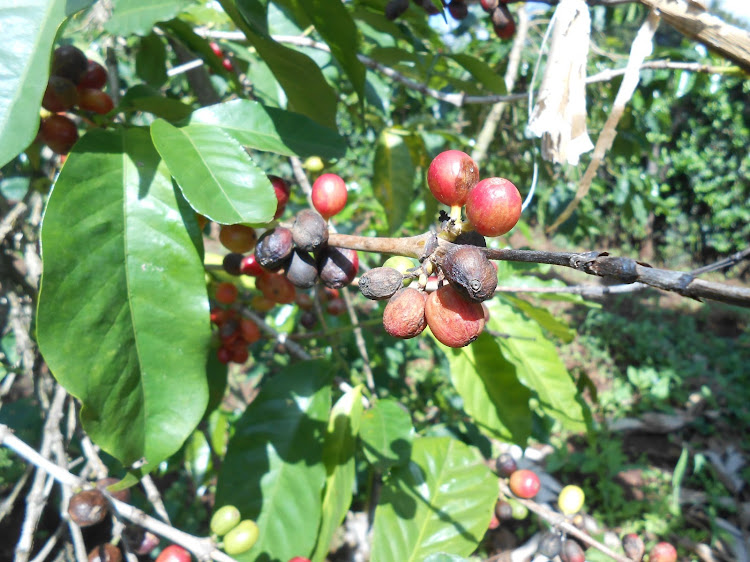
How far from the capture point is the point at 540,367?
148 centimetres

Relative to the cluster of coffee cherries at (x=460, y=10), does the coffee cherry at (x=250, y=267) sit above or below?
below

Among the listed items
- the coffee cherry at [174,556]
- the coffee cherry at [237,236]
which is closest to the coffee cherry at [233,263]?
the coffee cherry at [237,236]

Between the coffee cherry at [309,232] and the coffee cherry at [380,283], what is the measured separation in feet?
0.47

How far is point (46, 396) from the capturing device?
136cm

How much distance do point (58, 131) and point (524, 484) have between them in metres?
1.50

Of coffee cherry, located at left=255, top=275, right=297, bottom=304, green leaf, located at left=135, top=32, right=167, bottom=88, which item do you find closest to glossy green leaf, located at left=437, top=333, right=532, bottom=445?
coffee cherry, located at left=255, top=275, right=297, bottom=304

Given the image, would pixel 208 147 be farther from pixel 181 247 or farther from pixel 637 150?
pixel 637 150

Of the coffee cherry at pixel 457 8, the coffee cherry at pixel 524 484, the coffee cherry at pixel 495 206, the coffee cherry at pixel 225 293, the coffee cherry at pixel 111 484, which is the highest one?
the coffee cherry at pixel 457 8

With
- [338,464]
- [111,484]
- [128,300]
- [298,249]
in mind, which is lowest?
Result: [338,464]

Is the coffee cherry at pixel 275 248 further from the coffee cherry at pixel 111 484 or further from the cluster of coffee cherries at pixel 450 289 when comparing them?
the coffee cherry at pixel 111 484

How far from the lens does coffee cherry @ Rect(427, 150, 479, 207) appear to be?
0.66m

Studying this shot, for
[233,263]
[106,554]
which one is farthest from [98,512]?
[233,263]

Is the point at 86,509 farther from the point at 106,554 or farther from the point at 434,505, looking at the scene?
the point at 434,505

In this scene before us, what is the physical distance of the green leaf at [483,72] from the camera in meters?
1.47
